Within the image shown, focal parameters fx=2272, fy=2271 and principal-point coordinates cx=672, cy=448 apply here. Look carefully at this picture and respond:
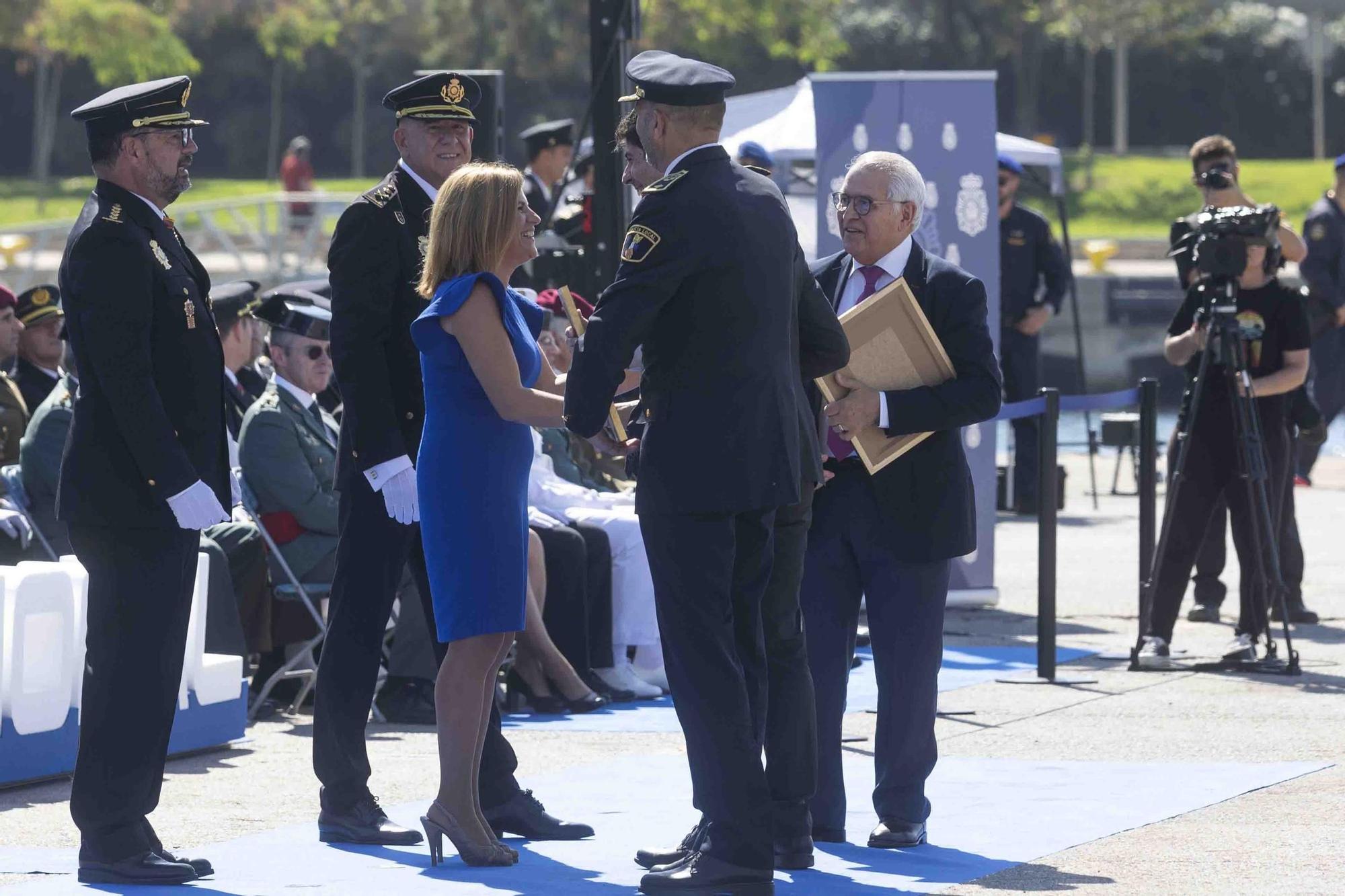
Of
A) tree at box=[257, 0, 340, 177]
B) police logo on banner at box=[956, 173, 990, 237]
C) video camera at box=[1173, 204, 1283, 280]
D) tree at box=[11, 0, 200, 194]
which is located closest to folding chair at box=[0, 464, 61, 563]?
police logo on banner at box=[956, 173, 990, 237]

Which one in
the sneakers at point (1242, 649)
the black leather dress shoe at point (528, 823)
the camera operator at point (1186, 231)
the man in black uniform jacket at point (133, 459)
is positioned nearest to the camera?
the man in black uniform jacket at point (133, 459)

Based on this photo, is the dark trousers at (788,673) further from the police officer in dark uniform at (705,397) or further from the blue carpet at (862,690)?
the blue carpet at (862,690)

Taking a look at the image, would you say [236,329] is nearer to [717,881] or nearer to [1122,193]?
[717,881]

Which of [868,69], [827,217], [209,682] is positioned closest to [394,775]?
[209,682]

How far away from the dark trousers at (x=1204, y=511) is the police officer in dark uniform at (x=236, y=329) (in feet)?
12.1

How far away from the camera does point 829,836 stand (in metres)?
5.88

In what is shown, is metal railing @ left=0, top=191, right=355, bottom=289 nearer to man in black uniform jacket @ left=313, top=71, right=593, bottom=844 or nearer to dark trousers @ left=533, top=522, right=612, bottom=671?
dark trousers @ left=533, top=522, right=612, bottom=671

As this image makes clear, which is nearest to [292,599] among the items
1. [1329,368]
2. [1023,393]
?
[1023,393]

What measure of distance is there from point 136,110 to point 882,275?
1.95 meters

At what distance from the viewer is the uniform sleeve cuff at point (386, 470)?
18.5 ft

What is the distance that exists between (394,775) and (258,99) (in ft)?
146

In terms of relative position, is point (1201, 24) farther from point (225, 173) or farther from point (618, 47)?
point (618, 47)

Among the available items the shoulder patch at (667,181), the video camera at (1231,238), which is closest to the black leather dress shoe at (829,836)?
the shoulder patch at (667,181)

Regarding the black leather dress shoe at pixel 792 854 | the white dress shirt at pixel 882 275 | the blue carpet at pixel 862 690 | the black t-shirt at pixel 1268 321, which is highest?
the white dress shirt at pixel 882 275
